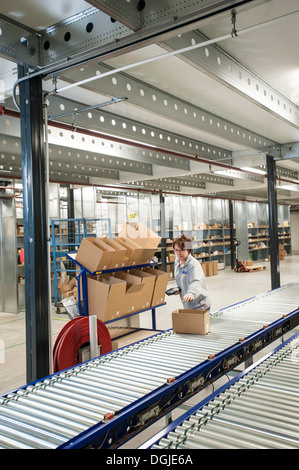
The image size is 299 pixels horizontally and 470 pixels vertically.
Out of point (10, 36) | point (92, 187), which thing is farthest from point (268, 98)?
point (92, 187)

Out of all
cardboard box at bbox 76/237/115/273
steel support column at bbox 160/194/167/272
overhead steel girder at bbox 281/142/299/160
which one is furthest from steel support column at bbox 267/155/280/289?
steel support column at bbox 160/194/167/272

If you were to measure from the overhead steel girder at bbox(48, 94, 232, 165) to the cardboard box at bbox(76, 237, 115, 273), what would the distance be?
175 cm

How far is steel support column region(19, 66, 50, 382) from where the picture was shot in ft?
11.1

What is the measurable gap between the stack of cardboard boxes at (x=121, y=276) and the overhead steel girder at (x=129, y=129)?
1.77 meters

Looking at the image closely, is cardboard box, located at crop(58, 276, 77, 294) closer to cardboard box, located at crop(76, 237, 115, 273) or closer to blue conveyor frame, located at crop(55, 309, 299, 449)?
cardboard box, located at crop(76, 237, 115, 273)

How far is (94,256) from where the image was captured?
5973 millimetres

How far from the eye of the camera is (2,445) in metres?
1.87

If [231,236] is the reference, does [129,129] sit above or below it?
above

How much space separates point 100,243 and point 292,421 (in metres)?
4.69

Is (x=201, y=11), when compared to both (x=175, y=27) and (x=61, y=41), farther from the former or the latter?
(x=61, y=41)

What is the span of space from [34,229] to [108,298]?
277 cm

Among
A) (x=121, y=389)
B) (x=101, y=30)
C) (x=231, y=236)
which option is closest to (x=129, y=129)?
(x=101, y=30)

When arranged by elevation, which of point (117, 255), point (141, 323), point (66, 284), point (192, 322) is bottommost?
point (141, 323)

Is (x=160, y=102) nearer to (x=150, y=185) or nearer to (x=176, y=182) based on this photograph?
(x=176, y=182)
